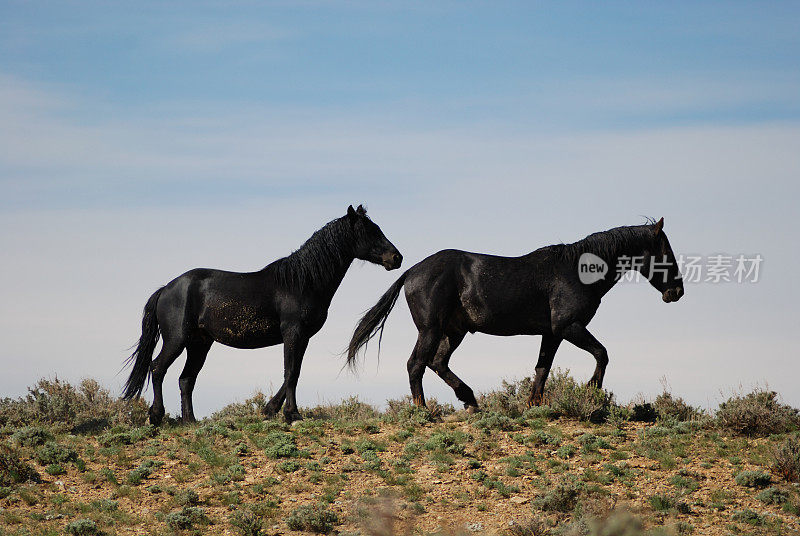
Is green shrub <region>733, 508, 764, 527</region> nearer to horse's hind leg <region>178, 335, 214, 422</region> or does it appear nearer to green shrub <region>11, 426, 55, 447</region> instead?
horse's hind leg <region>178, 335, 214, 422</region>

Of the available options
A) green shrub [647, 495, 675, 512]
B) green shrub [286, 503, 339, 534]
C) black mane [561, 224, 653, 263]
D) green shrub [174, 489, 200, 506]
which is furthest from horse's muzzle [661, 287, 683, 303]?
green shrub [174, 489, 200, 506]

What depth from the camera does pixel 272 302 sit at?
16.6 meters

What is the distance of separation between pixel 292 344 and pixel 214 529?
13.8ft

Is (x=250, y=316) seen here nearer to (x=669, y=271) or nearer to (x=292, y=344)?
(x=292, y=344)

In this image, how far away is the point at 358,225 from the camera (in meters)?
16.7

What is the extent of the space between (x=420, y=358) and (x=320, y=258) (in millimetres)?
2497

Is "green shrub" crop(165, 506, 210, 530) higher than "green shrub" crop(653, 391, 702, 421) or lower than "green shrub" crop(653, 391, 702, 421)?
lower

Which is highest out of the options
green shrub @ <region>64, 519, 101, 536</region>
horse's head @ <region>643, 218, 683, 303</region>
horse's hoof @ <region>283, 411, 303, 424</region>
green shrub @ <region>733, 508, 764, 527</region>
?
horse's head @ <region>643, 218, 683, 303</region>

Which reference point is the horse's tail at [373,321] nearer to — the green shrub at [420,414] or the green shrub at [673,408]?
the green shrub at [420,414]

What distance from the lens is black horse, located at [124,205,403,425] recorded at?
16.4m

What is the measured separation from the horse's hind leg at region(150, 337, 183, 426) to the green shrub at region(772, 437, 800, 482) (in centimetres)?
1015

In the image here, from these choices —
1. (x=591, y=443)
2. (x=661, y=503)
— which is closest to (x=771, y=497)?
(x=661, y=503)

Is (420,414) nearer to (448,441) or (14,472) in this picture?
(448,441)

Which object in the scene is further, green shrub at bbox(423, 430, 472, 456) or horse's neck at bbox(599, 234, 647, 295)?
horse's neck at bbox(599, 234, 647, 295)
